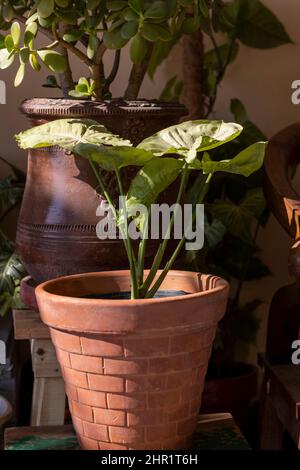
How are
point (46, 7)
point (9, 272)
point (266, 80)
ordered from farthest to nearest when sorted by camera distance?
point (266, 80) < point (9, 272) < point (46, 7)

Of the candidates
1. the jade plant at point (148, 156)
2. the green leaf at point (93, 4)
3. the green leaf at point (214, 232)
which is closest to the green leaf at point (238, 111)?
the green leaf at point (214, 232)

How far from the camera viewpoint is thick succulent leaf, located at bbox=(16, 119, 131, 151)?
1189 mm

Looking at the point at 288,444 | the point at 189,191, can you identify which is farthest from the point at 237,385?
the point at 189,191

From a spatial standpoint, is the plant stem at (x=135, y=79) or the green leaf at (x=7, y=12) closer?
the green leaf at (x=7, y=12)

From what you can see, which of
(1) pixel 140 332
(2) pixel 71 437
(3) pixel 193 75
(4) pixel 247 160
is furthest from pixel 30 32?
(3) pixel 193 75

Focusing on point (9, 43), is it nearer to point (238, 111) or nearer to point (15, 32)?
point (15, 32)

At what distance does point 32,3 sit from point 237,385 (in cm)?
108

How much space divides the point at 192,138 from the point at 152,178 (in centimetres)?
10

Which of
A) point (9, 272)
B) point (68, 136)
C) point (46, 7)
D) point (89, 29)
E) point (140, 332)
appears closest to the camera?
point (140, 332)

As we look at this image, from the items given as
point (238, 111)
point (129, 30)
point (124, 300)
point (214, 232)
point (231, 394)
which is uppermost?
point (129, 30)

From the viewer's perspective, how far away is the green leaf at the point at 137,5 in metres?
1.33

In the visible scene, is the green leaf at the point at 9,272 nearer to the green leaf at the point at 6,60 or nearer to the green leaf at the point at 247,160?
the green leaf at the point at 6,60

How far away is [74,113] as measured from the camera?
4.61 feet

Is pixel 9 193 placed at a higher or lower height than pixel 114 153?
lower
